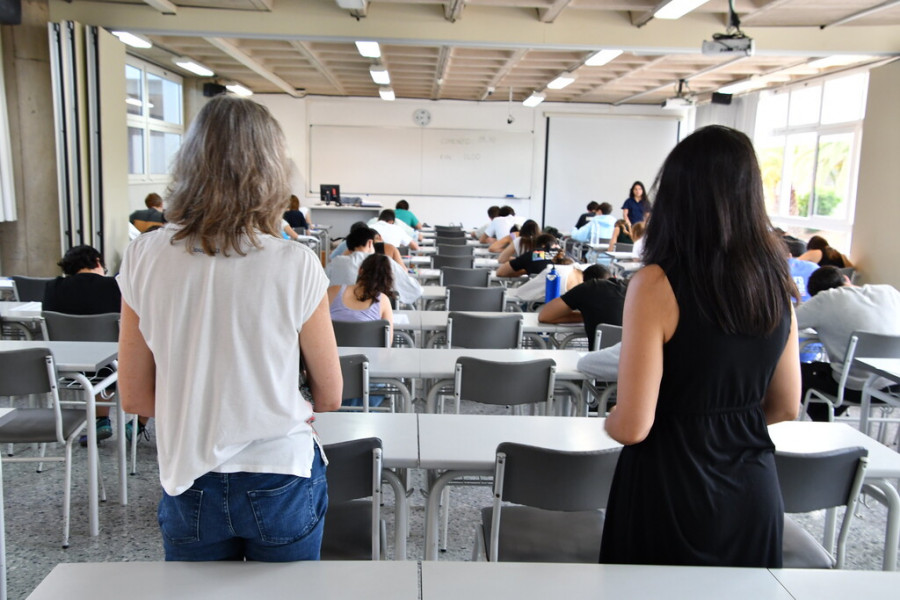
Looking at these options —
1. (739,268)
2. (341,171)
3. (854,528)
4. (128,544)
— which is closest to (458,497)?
(128,544)

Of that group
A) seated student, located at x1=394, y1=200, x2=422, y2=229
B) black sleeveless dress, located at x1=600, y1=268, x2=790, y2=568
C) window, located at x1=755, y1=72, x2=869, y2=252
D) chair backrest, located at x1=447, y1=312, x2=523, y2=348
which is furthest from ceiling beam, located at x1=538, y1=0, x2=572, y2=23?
black sleeveless dress, located at x1=600, y1=268, x2=790, y2=568

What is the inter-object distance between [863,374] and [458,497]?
2359mm

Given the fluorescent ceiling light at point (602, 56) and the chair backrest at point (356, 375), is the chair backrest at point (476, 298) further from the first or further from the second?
the fluorescent ceiling light at point (602, 56)

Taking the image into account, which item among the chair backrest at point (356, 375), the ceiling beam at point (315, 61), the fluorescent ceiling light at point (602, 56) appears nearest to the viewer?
the chair backrest at point (356, 375)

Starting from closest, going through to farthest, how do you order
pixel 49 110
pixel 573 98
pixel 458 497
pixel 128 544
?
pixel 128 544
pixel 458 497
pixel 49 110
pixel 573 98

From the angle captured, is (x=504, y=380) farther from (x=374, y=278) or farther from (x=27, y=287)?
(x=27, y=287)

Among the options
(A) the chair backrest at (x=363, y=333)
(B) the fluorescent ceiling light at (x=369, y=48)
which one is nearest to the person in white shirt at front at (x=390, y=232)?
(B) the fluorescent ceiling light at (x=369, y=48)

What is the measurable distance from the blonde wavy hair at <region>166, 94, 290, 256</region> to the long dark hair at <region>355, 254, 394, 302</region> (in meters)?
2.79

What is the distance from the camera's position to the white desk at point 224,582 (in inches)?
51.1

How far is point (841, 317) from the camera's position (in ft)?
13.2

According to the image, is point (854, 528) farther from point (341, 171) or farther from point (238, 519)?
point (341, 171)

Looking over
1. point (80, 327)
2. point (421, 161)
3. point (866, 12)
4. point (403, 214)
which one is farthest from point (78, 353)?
point (421, 161)

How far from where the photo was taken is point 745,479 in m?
1.45

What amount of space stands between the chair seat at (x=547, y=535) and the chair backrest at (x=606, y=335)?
64.0 inches
